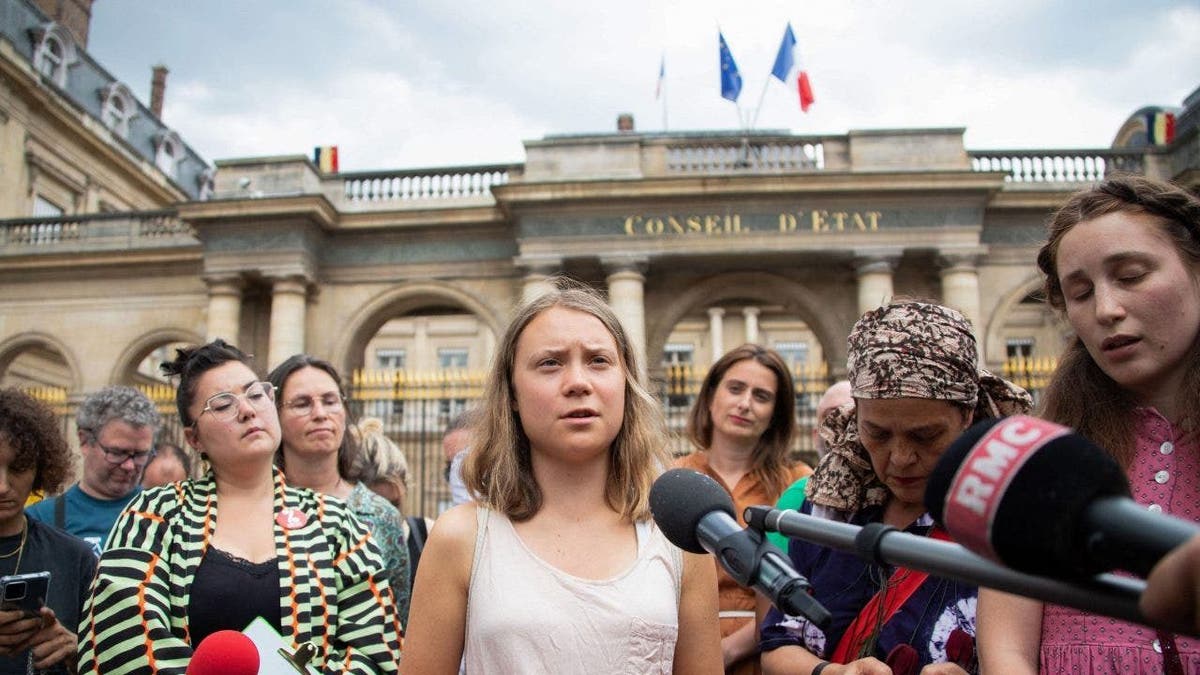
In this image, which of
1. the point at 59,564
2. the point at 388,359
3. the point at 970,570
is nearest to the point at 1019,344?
the point at 388,359

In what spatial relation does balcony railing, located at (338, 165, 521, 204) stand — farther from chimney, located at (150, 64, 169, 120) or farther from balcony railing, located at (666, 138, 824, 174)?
chimney, located at (150, 64, 169, 120)

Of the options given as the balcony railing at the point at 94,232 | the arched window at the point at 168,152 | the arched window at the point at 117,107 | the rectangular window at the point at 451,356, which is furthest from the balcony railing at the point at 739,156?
the arched window at the point at 168,152

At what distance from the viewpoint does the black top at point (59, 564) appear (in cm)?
328

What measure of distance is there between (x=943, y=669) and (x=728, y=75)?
17.8 metres

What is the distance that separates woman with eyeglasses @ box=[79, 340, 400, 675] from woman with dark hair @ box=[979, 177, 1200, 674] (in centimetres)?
194

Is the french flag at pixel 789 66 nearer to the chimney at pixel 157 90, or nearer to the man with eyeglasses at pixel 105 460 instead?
the man with eyeglasses at pixel 105 460

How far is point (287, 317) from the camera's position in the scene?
17656mm

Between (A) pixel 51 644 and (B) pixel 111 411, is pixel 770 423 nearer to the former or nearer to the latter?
(A) pixel 51 644

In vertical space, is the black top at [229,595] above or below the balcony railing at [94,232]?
below

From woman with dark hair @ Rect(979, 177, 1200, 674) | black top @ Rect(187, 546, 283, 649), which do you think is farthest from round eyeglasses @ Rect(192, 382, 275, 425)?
woman with dark hair @ Rect(979, 177, 1200, 674)

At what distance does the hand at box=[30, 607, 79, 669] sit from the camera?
9.27 feet

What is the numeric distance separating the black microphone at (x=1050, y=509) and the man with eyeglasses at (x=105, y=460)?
14.1 ft

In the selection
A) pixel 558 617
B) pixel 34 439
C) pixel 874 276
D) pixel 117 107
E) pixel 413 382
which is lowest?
pixel 558 617

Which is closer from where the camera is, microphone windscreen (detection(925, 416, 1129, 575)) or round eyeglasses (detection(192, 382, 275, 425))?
microphone windscreen (detection(925, 416, 1129, 575))
